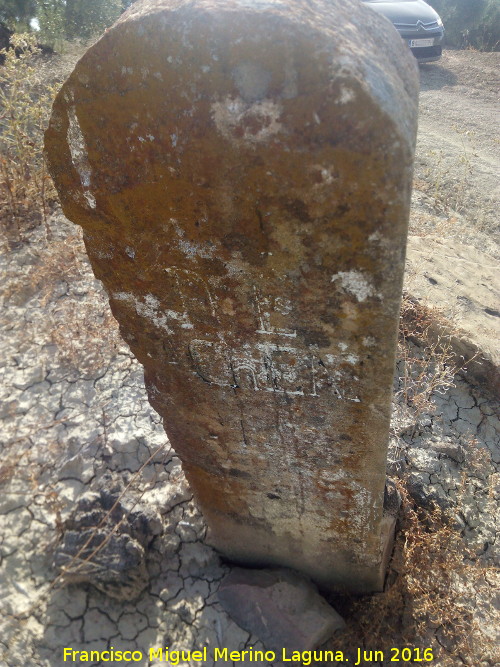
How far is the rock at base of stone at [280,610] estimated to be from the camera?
1977mm

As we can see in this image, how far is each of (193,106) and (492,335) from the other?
8.24ft

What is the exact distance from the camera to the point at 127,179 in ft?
3.76

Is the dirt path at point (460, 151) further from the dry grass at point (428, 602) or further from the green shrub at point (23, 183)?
the green shrub at point (23, 183)

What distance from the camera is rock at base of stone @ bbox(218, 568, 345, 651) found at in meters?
1.98

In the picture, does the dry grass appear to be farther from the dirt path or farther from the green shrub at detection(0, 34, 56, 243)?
the green shrub at detection(0, 34, 56, 243)

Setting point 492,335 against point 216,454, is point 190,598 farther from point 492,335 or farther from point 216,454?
point 492,335

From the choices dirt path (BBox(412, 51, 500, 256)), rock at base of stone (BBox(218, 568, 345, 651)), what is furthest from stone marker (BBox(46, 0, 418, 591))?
dirt path (BBox(412, 51, 500, 256))

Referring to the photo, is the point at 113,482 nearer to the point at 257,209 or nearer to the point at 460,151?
the point at 257,209

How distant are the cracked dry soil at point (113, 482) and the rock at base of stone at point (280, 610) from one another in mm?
58

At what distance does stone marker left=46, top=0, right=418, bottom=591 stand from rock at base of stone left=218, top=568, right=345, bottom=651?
1.85 feet

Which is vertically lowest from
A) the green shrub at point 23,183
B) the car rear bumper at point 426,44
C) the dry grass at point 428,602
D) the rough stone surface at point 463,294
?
the dry grass at point 428,602

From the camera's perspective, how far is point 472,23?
870 cm

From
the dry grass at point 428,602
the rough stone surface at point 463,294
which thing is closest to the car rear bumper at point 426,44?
the rough stone surface at point 463,294

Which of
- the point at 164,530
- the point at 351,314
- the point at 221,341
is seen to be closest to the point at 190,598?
the point at 164,530
